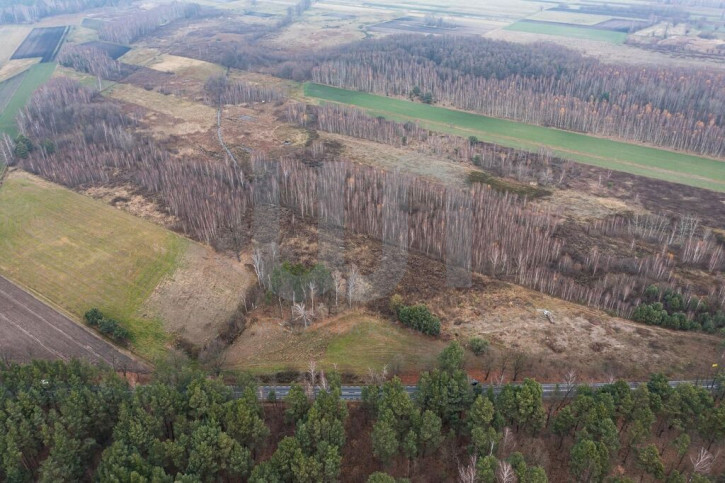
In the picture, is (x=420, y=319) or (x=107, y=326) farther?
(x=107, y=326)

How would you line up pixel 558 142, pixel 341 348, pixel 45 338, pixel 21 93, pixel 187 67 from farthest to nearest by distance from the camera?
pixel 187 67 < pixel 21 93 < pixel 558 142 < pixel 45 338 < pixel 341 348

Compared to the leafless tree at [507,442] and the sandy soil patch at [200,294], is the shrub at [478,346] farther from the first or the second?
the sandy soil patch at [200,294]

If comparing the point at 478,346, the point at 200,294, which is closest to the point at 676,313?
the point at 478,346

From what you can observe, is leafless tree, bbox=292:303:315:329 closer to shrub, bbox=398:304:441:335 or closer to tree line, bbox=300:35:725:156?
shrub, bbox=398:304:441:335

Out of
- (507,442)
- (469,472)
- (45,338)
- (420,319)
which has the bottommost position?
(45,338)

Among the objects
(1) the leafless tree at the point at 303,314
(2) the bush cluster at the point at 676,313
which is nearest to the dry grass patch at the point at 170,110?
(1) the leafless tree at the point at 303,314

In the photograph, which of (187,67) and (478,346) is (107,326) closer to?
(478,346)

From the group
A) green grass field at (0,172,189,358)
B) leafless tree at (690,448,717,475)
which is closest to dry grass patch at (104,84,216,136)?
green grass field at (0,172,189,358)

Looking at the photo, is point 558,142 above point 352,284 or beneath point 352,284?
above
